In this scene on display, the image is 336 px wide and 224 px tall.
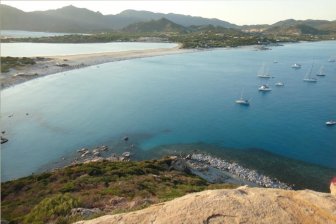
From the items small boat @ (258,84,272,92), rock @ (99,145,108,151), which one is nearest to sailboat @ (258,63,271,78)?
→ small boat @ (258,84,272,92)

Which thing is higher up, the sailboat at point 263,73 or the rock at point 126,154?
the sailboat at point 263,73

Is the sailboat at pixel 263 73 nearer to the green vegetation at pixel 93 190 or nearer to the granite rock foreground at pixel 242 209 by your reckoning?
the green vegetation at pixel 93 190

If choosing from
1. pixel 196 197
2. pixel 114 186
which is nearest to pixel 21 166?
pixel 114 186

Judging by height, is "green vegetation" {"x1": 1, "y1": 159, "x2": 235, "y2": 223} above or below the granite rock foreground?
below

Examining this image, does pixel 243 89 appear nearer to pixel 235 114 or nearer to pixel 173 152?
pixel 235 114

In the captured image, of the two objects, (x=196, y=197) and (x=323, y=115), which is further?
(x=323, y=115)

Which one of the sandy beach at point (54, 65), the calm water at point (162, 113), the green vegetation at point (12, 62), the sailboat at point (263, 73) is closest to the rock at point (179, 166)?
the calm water at point (162, 113)

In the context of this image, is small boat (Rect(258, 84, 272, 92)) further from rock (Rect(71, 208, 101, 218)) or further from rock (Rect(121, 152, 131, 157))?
rock (Rect(71, 208, 101, 218))
